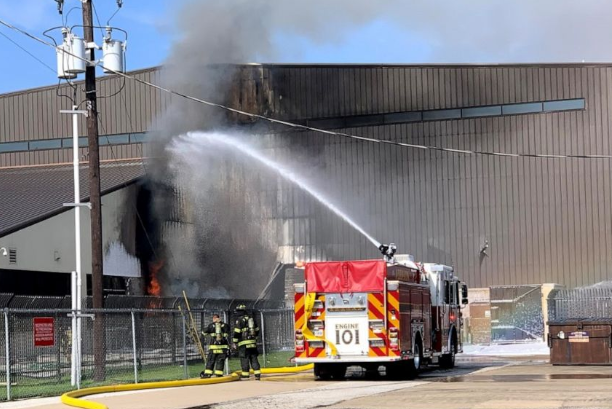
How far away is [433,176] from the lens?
43375mm

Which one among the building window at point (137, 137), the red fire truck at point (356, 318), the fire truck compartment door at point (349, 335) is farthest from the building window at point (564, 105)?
the fire truck compartment door at point (349, 335)

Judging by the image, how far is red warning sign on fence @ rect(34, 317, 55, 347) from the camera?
21.2 meters

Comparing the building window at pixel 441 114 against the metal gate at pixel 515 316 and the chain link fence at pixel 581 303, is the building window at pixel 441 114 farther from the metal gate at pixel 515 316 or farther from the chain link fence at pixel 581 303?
the chain link fence at pixel 581 303

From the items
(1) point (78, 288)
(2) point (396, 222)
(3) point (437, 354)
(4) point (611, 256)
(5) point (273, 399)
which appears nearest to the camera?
(5) point (273, 399)

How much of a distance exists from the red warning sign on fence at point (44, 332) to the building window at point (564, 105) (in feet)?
84.8

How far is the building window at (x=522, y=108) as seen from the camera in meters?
42.1

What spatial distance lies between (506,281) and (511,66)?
8707 mm

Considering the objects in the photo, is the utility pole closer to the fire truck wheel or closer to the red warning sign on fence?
the red warning sign on fence

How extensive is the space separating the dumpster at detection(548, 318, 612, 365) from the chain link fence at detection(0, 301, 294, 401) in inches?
310

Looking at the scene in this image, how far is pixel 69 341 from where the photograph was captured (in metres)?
24.5

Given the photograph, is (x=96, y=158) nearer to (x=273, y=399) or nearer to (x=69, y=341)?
(x=69, y=341)

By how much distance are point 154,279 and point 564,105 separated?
58.8 feet

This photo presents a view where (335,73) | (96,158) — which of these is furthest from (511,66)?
(96,158)

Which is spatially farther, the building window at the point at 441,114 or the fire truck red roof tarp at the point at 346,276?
the building window at the point at 441,114
